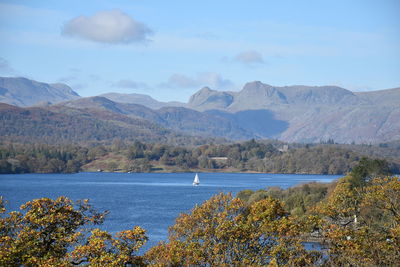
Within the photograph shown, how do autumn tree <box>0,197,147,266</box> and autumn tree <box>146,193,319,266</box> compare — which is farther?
autumn tree <box>146,193,319,266</box>

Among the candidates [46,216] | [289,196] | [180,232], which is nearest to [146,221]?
[289,196]

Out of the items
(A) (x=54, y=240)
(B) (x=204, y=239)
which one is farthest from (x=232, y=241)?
(A) (x=54, y=240)

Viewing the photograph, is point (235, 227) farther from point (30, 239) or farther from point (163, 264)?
point (30, 239)

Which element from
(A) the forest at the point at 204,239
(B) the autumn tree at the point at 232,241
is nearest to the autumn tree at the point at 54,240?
(A) the forest at the point at 204,239

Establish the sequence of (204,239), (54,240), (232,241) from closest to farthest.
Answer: (54,240)
(232,241)
(204,239)

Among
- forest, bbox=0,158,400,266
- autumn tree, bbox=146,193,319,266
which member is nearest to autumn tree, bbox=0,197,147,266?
forest, bbox=0,158,400,266

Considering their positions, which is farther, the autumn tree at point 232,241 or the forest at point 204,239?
the autumn tree at point 232,241

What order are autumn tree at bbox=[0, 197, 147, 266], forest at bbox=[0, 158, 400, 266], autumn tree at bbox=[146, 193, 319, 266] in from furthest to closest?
autumn tree at bbox=[146, 193, 319, 266] → forest at bbox=[0, 158, 400, 266] → autumn tree at bbox=[0, 197, 147, 266]

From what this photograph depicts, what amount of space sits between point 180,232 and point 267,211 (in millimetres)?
4453

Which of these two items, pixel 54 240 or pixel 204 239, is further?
pixel 204 239

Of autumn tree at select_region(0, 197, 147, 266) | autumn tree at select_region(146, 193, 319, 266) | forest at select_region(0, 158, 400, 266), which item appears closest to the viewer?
autumn tree at select_region(0, 197, 147, 266)

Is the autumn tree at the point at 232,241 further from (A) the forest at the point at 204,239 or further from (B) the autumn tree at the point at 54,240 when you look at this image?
(B) the autumn tree at the point at 54,240

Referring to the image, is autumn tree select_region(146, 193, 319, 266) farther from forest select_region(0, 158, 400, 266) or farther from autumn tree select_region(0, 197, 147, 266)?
autumn tree select_region(0, 197, 147, 266)

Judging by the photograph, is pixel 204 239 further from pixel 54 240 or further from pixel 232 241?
pixel 54 240
